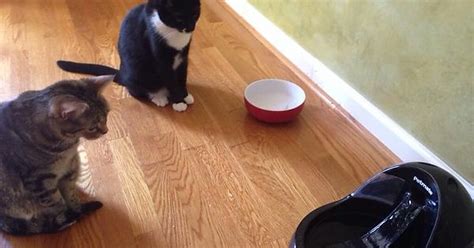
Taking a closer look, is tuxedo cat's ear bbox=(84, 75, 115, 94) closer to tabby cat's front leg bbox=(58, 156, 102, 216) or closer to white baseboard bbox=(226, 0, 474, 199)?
tabby cat's front leg bbox=(58, 156, 102, 216)

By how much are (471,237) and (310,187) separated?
1.67ft

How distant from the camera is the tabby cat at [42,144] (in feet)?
3.28

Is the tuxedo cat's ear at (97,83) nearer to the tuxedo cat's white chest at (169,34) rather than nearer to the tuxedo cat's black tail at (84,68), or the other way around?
the tuxedo cat's white chest at (169,34)

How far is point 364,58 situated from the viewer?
1.48 m

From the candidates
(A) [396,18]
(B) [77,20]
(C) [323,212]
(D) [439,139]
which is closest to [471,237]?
(C) [323,212]

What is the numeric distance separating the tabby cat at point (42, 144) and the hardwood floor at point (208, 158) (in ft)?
0.28

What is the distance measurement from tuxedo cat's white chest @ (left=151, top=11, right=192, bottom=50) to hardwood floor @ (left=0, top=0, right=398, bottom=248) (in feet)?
0.95

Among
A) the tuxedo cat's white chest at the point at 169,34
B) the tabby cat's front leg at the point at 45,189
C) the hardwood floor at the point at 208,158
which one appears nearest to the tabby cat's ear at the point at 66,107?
the tabby cat's front leg at the point at 45,189

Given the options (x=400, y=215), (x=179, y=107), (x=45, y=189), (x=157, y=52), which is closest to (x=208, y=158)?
(x=179, y=107)

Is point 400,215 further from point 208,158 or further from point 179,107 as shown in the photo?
point 179,107

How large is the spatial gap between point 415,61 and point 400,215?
533 millimetres

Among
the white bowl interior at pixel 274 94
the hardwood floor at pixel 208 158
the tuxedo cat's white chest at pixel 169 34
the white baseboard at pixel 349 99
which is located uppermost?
the tuxedo cat's white chest at pixel 169 34

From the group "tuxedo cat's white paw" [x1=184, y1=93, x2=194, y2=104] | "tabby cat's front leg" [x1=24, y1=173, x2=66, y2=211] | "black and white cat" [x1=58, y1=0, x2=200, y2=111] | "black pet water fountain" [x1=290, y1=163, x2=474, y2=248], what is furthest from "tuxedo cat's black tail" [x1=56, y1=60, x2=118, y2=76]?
"black pet water fountain" [x1=290, y1=163, x2=474, y2=248]

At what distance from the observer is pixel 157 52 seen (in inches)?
58.1
